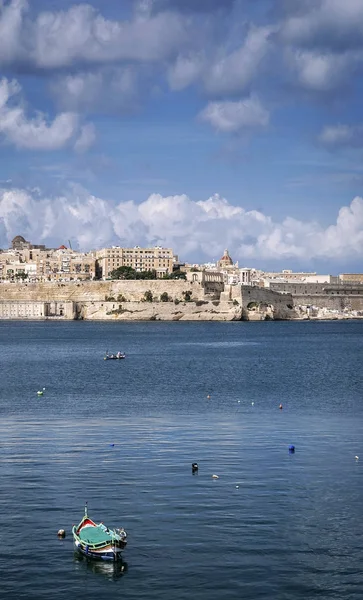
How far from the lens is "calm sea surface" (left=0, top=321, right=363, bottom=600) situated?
35.9 feet

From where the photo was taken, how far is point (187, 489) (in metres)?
14.7

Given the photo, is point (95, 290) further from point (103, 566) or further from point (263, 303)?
point (103, 566)

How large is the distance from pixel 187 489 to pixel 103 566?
350cm

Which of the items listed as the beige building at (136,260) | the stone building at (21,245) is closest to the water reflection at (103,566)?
the beige building at (136,260)

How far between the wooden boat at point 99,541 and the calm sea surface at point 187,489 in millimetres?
158

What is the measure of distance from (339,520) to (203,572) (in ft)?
8.97

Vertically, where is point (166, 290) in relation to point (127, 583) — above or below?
above

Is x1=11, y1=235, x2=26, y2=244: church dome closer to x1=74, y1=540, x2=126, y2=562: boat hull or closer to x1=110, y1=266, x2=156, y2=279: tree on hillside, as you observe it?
x1=110, y1=266, x2=156, y2=279: tree on hillside

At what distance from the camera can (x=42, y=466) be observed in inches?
638

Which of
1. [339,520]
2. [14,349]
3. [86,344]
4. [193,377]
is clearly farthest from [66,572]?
[86,344]

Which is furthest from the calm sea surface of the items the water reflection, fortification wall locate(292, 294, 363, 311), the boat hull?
fortification wall locate(292, 294, 363, 311)

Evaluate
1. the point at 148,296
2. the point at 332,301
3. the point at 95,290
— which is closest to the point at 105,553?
the point at 148,296

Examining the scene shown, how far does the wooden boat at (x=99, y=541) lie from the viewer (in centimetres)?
1145

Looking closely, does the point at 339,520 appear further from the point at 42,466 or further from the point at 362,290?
the point at 362,290
